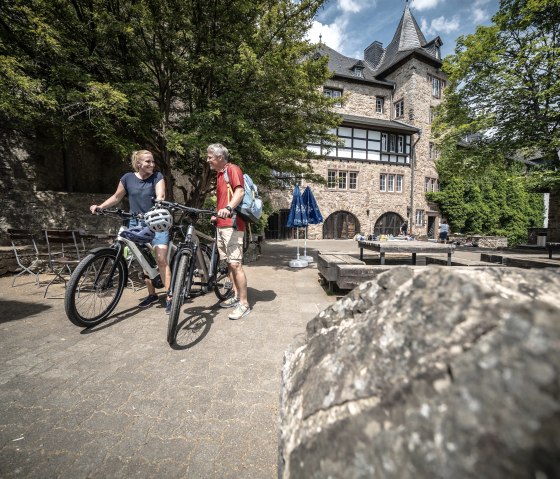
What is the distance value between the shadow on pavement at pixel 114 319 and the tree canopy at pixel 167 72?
318cm

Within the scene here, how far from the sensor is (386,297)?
0.95 metres

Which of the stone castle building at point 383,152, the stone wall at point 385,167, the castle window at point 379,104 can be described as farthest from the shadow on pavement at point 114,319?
the castle window at point 379,104

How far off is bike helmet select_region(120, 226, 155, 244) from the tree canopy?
8.39ft

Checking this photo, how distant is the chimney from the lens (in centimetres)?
2853

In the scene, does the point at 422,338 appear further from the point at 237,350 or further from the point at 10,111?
the point at 10,111

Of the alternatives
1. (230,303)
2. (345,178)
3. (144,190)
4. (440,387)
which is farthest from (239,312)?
(345,178)

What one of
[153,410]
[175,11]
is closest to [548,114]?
[175,11]

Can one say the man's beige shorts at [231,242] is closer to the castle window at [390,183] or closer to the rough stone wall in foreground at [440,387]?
the rough stone wall in foreground at [440,387]

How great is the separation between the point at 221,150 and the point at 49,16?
517 cm

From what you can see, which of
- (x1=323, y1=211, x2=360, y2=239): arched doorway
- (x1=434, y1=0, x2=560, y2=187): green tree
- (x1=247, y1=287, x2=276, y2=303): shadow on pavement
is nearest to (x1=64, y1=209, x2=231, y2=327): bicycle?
(x1=247, y1=287, x2=276, y2=303): shadow on pavement

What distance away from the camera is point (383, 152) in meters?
22.4

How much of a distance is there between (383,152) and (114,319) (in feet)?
77.6

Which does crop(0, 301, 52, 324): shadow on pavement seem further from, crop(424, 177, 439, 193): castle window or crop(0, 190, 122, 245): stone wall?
crop(424, 177, 439, 193): castle window

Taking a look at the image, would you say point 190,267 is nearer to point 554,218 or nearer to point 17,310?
point 17,310
